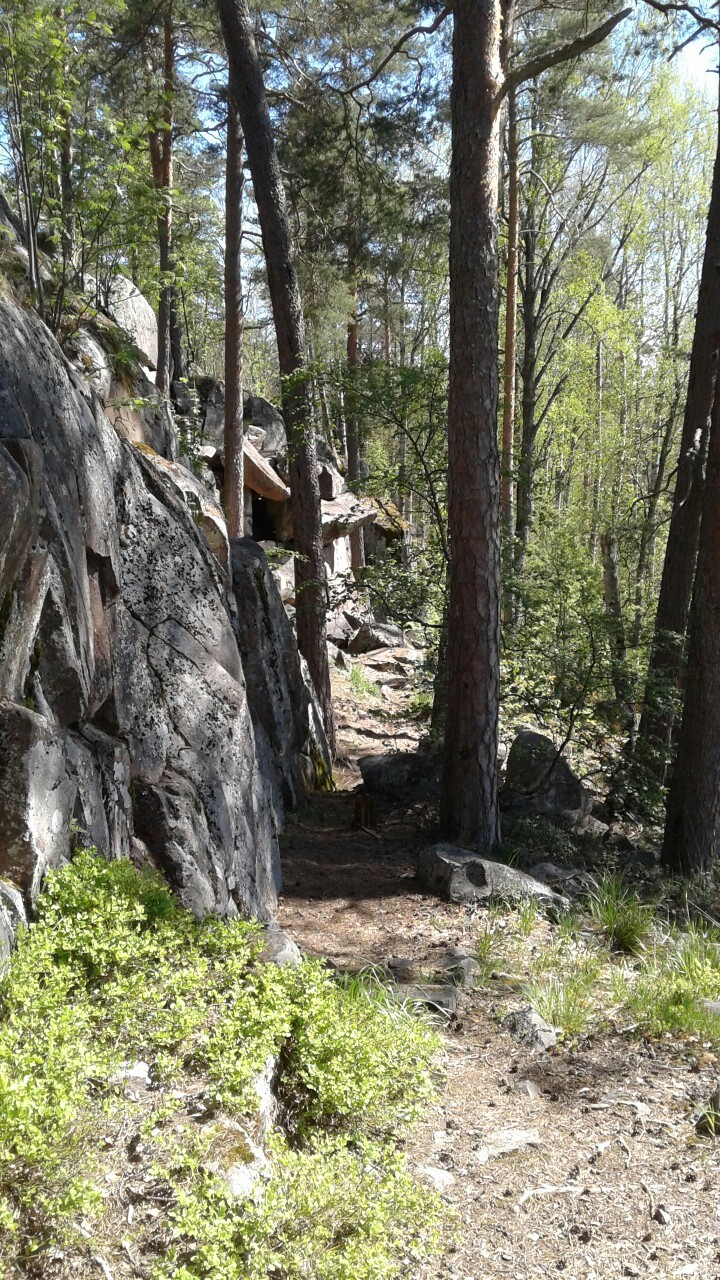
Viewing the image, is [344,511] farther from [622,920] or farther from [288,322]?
[622,920]

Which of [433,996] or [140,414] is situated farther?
[140,414]

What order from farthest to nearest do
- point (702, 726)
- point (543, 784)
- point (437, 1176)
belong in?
point (543, 784)
point (702, 726)
point (437, 1176)

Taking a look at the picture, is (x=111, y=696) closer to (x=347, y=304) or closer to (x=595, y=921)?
(x=595, y=921)

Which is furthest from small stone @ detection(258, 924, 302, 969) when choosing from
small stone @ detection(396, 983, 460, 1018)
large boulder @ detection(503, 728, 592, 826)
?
large boulder @ detection(503, 728, 592, 826)

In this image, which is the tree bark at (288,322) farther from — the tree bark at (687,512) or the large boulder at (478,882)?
the tree bark at (687,512)

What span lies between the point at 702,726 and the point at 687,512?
2679mm

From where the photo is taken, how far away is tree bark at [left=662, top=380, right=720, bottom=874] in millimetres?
7242

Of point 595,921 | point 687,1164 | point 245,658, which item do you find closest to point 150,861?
point 687,1164

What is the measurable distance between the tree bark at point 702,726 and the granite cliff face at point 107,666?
371cm

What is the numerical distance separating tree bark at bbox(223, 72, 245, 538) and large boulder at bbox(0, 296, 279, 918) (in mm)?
8041

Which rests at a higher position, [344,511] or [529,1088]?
[344,511]

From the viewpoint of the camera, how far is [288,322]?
983 cm

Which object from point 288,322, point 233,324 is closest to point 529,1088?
point 288,322

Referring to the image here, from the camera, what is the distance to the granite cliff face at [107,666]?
332cm
